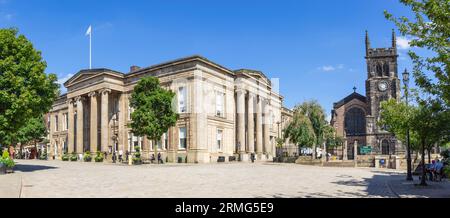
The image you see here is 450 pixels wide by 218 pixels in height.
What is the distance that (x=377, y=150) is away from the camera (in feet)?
304

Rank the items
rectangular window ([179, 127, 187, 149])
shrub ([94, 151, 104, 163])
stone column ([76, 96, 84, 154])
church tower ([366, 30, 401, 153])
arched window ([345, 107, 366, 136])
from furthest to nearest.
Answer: arched window ([345, 107, 366, 136])
church tower ([366, 30, 401, 153])
stone column ([76, 96, 84, 154])
rectangular window ([179, 127, 187, 149])
shrub ([94, 151, 104, 163])

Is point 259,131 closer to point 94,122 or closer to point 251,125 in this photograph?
point 251,125

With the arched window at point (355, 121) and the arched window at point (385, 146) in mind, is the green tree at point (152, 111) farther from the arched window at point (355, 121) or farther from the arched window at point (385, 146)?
the arched window at point (355, 121)

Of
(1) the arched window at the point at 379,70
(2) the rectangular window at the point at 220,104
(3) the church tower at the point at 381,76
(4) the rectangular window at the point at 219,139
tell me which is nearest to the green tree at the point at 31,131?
(2) the rectangular window at the point at 220,104

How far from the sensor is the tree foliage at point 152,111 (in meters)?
37.7

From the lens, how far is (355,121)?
9912 cm

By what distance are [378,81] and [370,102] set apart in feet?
17.9

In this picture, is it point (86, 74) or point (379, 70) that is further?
point (379, 70)

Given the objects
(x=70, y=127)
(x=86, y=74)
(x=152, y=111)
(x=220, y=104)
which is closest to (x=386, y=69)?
(x=220, y=104)

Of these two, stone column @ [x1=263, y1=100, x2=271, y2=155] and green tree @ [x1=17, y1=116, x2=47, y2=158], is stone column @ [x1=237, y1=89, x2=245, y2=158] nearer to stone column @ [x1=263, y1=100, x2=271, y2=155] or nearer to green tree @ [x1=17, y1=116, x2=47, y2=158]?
stone column @ [x1=263, y1=100, x2=271, y2=155]

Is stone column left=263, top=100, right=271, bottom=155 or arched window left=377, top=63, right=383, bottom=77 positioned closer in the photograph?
stone column left=263, top=100, right=271, bottom=155

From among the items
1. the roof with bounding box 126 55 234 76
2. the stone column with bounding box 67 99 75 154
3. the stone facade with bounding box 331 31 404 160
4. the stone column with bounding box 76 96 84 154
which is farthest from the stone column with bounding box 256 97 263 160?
the stone facade with bounding box 331 31 404 160

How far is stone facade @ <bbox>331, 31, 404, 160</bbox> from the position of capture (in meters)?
94.9
